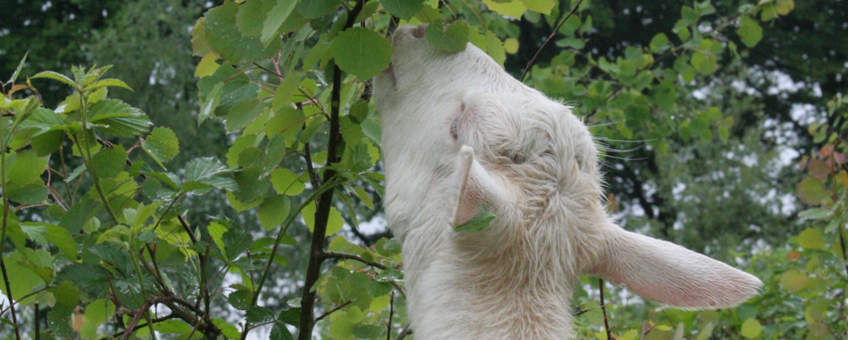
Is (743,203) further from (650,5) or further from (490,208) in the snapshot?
(490,208)

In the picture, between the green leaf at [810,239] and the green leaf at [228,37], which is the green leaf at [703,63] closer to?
the green leaf at [810,239]

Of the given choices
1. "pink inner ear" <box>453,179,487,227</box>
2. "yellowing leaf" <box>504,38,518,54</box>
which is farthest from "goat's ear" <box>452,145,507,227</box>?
"yellowing leaf" <box>504,38,518,54</box>

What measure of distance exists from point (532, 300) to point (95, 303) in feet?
4.17

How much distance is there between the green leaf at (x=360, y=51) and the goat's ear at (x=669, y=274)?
80 cm

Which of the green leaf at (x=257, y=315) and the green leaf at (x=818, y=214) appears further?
the green leaf at (x=818, y=214)

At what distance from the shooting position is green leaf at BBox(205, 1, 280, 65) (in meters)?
1.88

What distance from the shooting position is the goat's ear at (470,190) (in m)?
1.53

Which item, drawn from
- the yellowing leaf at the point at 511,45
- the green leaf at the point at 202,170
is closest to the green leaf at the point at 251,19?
the green leaf at the point at 202,170

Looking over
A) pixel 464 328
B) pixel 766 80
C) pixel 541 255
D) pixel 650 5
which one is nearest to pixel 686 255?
pixel 541 255

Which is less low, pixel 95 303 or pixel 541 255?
pixel 95 303

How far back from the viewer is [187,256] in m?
2.31

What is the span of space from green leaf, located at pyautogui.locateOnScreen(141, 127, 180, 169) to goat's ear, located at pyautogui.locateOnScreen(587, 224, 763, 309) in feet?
3.99

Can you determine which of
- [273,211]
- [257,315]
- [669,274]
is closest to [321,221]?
[273,211]

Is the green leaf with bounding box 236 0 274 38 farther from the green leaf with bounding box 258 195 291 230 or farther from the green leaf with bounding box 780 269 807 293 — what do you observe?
the green leaf with bounding box 780 269 807 293
